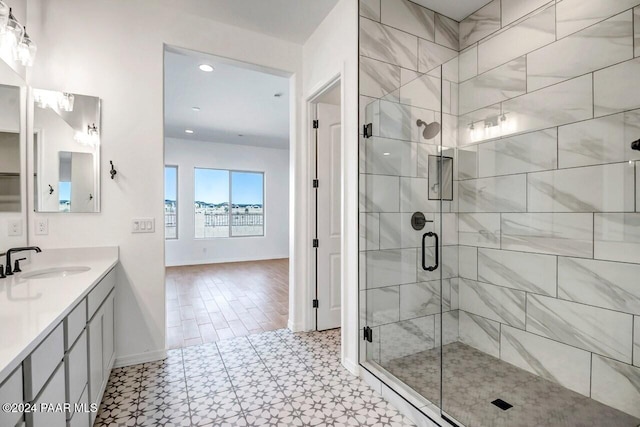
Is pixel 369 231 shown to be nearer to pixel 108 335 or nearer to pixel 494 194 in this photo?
pixel 494 194

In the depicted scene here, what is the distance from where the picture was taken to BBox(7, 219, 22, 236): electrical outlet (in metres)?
1.98

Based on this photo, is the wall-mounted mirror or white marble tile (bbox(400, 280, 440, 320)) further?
white marble tile (bbox(400, 280, 440, 320))

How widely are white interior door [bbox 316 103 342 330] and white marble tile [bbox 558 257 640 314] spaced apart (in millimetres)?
1880

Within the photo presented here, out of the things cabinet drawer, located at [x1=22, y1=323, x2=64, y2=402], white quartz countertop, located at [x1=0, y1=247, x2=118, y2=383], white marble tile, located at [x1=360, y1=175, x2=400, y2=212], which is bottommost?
cabinet drawer, located at [x1=22, y1=323, x2=64, y2=402]

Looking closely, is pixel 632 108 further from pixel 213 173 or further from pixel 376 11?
pixel 213 173

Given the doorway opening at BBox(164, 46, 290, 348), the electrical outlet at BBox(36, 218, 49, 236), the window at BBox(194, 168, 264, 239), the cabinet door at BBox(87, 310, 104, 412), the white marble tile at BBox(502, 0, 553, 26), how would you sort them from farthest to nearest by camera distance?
the window at BBox(194, 168, 264, 239)
the doorway opening at BBox(164, 46, 290, 348)
the white marble tile at BBox(502, 0, 553, 26)
the electrical outlet at BBox(36, 218, 49, 236)
the cabinet door at BBox(87, 310, 104, 412)

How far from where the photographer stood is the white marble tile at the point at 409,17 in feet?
7.88

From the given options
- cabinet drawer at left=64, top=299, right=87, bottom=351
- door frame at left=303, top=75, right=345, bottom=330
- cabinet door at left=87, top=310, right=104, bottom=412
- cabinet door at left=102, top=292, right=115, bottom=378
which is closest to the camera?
cabinet drawer at left=64, top=299, right=87, bottom=351

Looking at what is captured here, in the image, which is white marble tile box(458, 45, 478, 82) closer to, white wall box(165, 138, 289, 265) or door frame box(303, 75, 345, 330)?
door frame box(303, 75, 345, 330)

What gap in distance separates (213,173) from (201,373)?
583 cm

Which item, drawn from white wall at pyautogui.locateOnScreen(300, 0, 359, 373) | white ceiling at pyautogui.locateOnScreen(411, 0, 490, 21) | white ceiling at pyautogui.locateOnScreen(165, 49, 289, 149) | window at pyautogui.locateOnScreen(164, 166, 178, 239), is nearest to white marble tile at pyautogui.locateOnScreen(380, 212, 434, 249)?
white wall at pyautogui.locateOnScreen(300, 0, 359, 373)

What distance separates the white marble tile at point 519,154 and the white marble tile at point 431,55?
32.4 inches

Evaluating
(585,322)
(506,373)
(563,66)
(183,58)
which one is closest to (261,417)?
(506,373)

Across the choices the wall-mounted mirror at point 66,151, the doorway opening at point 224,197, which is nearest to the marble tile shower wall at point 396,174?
the doorway opening at point 224,197
